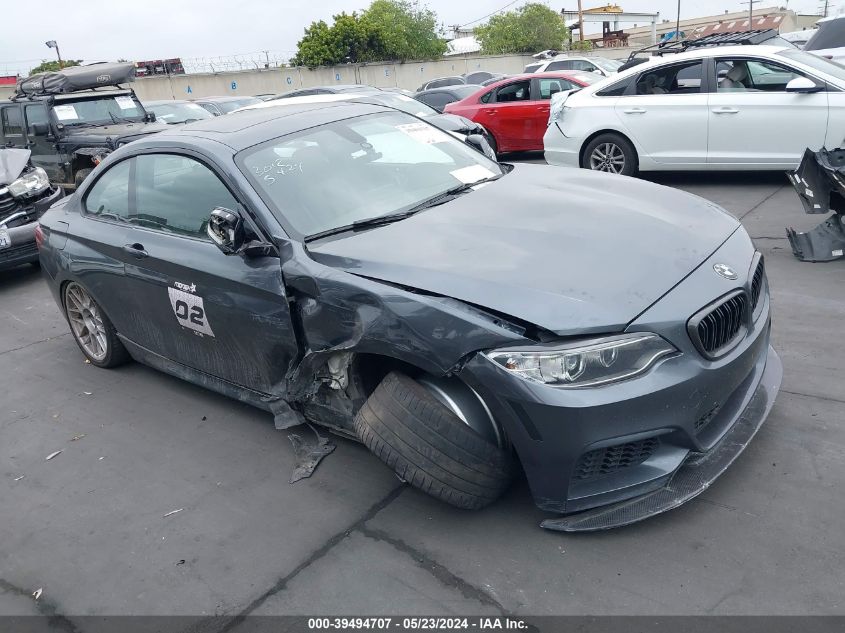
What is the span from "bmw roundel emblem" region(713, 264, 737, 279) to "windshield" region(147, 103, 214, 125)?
1291 centimetres

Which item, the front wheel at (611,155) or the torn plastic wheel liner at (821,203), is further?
the front wheel at (611,155)

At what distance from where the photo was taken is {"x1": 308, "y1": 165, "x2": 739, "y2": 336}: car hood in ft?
9.22

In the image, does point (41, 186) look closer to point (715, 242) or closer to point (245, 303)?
point (245, 303)

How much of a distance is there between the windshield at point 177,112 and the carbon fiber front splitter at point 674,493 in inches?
518

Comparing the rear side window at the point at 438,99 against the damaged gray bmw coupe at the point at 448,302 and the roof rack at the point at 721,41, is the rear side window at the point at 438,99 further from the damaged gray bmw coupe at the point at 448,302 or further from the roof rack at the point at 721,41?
the damaged gray bmw coupe at the point at 448,302

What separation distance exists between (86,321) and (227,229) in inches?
89.3

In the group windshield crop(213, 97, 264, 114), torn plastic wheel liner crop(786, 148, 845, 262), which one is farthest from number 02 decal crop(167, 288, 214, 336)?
windshield crop(213, 97, 264, 114)

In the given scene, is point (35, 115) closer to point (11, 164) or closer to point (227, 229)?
point (11, 164)

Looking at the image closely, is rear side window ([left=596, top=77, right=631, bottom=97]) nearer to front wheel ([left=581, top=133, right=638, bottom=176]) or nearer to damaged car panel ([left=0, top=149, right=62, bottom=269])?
front wheel ([left=581, top=133, right=638, bottom=176])

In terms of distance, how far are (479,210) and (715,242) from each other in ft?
3.56

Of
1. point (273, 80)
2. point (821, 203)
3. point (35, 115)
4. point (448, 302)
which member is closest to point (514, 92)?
point (821, 203)

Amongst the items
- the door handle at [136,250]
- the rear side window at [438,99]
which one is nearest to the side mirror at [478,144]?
the door handle at [136,250]

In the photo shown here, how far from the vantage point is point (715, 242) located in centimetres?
336

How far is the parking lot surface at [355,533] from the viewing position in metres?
2.72
